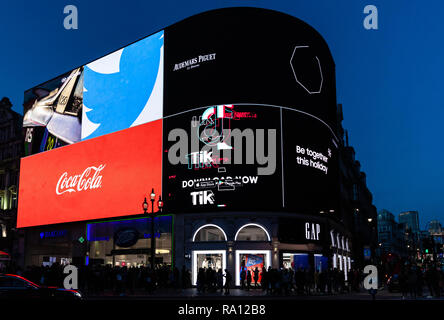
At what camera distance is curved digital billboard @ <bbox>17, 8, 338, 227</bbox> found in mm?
39594

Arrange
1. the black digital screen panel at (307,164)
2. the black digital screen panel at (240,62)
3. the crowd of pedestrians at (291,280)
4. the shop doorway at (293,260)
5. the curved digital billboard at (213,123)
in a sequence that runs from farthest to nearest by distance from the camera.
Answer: the shop doorway at (293,260), the black digital screen panel at (240,62), the black digital screen panel at (307,164), the curved digital billboard at (213,123), the crowd of pedestrians at (291,280)

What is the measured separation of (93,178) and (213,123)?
53.4 ft

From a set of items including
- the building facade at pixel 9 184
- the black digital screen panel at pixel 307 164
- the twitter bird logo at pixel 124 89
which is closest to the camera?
the black digital screen panel at pixel 307 164

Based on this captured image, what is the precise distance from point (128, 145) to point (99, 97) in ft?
26.4

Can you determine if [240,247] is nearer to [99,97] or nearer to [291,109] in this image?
[291,109]

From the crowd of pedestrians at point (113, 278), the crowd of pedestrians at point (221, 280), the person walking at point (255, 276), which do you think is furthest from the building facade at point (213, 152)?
the crowd of pedestrians at point (113, 278)

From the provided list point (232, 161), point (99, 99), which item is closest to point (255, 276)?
point (232, 161)

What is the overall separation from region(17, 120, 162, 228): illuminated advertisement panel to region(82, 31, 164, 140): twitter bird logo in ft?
4.02

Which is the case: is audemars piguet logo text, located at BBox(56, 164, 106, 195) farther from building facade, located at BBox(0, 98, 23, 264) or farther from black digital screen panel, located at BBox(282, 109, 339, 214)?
black digital screen panel, located at BBox(282, 109, 339, 214)

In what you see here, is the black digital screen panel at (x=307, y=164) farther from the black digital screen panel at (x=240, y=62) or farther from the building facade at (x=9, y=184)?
the building facade at (x=9, y=184)

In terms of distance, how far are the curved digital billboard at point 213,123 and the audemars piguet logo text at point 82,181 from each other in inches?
6.0

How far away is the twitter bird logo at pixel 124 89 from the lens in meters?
45.3
